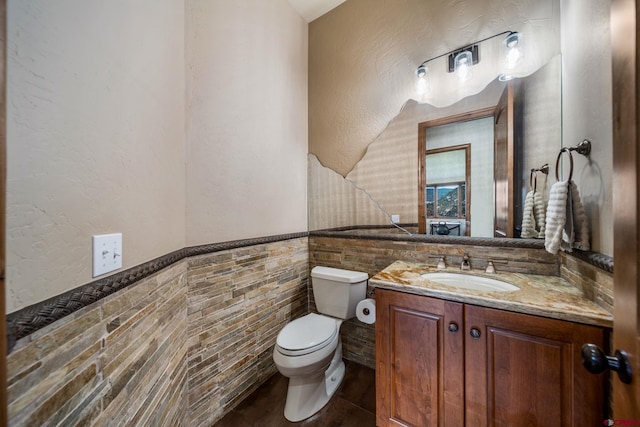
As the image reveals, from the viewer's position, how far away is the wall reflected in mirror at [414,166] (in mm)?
1332

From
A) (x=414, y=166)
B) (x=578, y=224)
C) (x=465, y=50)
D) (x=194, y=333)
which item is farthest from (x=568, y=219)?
(x=194, y=333)

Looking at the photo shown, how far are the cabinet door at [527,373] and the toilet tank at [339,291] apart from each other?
2.49 ft

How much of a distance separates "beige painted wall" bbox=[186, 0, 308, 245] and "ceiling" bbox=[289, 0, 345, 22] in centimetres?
7

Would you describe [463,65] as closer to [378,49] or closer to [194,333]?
[378,49]

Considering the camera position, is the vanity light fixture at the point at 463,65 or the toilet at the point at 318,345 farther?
the vanity light fixture at the point at 463,65

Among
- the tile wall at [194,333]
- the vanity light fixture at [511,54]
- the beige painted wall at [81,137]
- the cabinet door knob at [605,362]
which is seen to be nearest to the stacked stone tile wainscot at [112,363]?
the tile wall at [194,333]

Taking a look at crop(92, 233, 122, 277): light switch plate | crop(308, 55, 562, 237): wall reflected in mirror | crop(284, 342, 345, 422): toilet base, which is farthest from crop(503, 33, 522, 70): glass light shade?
crop(284, 342, 345, 422): toilet base

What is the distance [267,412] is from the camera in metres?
1.47

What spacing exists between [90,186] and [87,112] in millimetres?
216

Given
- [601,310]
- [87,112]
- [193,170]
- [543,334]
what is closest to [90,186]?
[87,112]

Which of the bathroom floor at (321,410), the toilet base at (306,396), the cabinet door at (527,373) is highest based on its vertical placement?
the cabinet door at (527,373)

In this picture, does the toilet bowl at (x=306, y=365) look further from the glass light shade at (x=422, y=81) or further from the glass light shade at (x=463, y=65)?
the glass light shade at (x=463, y=65)

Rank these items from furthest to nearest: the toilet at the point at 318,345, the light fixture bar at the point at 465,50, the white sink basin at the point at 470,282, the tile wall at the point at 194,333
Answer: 1. the light fixture bar at the point at 465,50
2. the toilet at the point at 318,345
3. the white sink basin at the point at 470,282
4. the tile wall at the point at 194,333

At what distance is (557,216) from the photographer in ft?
3.32
